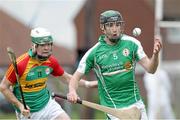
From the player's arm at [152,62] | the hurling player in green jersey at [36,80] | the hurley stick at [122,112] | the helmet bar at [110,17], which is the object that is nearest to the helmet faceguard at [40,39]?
the hurling player in green jersey at [36,80]

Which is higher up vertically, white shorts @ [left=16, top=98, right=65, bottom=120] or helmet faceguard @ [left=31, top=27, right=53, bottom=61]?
helmet faceguard @ [left=31, top=27, right=53, bottom=61]

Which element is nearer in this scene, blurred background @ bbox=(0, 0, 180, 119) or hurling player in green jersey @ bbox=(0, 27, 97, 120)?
hurling player in green jersey @ bbox=(0, 27, 97, 120)

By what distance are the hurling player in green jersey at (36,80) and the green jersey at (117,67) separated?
2.44 ft

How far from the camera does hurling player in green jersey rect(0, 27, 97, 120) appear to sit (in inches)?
500

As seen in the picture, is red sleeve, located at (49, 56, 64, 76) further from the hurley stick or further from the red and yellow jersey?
the hurley stick

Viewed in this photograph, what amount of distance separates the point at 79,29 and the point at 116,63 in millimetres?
20459

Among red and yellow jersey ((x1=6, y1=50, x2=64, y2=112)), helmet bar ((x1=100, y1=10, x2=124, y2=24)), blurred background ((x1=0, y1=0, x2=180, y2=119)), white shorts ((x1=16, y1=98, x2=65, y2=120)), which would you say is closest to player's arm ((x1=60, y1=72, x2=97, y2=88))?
red and yellow jersey ((x1=6, y1=50, x2=64, y2=112))

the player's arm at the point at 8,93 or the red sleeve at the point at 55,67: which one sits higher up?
the red sleeve at the point at 55,67

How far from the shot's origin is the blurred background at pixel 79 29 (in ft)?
76.0

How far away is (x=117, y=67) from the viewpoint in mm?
12102

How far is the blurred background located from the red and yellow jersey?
312 inches

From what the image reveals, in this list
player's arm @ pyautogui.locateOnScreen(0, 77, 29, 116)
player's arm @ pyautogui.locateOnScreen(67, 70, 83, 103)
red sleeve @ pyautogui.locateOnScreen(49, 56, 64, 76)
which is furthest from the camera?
red sleeve @ pyautogui.locateOnScreen(49, 56, 64, 76)

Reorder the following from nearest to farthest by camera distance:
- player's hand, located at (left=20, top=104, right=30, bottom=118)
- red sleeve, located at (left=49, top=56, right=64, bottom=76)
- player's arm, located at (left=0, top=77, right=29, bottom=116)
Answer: player's hand, located at (left=20, top=104, right=30, bottom=118)
player's arm, located at (left=0, top=77, right=29, bottom=116)
red sleeve, located at (left=49, top=56, right=64, bottom=76)

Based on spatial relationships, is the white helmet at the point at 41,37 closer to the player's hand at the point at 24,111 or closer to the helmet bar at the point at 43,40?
the helmet bar at the point at 43,40
